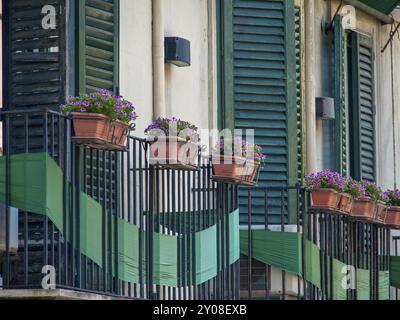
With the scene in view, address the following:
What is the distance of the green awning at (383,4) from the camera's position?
21.2 metres

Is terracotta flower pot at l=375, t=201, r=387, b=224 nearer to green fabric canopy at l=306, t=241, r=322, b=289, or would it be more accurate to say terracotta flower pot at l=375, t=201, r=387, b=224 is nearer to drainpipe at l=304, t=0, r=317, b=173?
drainpipe at l=304, t=0, r=317, b=173

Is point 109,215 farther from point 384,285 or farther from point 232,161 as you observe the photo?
point 384,285

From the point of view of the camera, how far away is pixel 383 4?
842 inches

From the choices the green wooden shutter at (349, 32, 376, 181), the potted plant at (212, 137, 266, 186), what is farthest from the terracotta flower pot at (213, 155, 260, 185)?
the green wooden shutter at (349, 32, 376, 181)

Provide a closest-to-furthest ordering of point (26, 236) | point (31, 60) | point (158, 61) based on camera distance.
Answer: point (26, 236) → point (31, 60) → point (158, 61)

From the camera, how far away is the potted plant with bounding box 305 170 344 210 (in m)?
18.1

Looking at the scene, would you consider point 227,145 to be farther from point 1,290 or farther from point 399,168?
point 399,168

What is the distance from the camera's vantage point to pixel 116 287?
14984mm

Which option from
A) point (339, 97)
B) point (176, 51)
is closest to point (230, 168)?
point (176, 51)

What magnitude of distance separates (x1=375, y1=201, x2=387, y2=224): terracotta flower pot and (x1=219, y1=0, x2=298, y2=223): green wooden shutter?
34.8 inches

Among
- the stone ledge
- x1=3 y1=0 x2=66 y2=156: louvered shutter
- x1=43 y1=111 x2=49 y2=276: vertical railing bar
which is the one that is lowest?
the stone ledge

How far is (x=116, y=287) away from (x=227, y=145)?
214 centimetres

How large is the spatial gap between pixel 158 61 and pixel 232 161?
152 cm

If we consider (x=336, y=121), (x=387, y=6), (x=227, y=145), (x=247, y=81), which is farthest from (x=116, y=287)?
(x=387, y=6)
